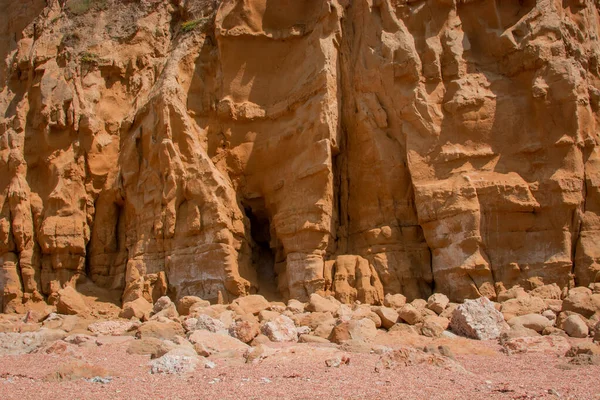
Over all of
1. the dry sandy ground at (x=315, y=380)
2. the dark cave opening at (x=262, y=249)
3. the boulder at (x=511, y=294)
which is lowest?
the dry sandy ground at (x=315, y=380)

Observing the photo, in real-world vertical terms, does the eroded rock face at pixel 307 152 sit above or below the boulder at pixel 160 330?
above

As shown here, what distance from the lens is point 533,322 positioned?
888 centimetres

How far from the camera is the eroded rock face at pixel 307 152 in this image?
12.4 metres

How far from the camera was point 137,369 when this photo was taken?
21.6 ft

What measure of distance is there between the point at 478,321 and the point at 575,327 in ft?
4.29

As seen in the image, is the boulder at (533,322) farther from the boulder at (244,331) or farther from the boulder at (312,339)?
the boulder at (244,331)

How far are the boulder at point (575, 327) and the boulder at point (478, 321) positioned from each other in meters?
0.85

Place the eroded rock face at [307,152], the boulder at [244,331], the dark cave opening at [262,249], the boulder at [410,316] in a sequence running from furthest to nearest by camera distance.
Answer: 1. the dark cave opening at [262,249]
2. the eroded rock face at [307,152]
3. the boulder at [410,316]
4. the boulder at [244,331]

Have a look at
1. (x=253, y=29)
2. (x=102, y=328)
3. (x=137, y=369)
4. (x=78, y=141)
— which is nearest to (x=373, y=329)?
(x=137, y=369)

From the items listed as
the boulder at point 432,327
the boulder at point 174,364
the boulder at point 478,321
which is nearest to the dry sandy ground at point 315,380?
the boulder at point 174,364

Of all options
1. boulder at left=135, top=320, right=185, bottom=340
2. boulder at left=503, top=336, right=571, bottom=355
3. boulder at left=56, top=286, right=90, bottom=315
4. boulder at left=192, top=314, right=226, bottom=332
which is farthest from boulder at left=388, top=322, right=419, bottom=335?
boulder at left=56, top=286, right=90, bottom=315

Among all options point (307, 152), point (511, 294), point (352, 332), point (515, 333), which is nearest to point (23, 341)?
point (352, 332)

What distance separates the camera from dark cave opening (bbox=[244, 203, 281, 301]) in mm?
14586

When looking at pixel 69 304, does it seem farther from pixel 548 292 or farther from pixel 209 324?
pixel 548 292
